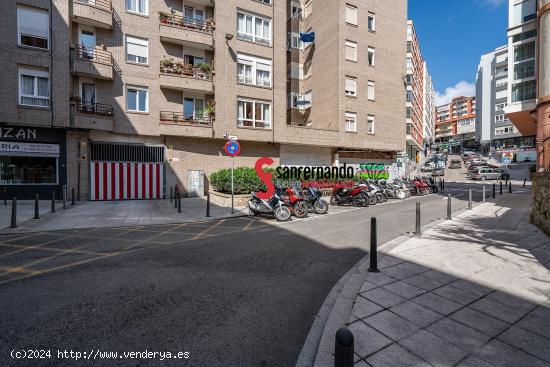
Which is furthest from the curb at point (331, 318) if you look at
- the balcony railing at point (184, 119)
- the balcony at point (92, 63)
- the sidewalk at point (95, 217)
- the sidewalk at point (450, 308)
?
the balcony at point (92, 63)

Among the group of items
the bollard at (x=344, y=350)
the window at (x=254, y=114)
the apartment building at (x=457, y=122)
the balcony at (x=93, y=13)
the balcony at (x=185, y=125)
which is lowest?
the bollard at (x=344, y=350)

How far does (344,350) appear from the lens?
5.59 feet

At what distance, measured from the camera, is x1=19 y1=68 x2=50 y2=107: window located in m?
14.7

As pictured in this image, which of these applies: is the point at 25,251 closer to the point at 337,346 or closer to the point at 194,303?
the point at 194,303

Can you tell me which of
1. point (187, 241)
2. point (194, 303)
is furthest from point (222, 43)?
point (194, 303)

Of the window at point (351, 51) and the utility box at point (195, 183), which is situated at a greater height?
the window at point (351, 51)

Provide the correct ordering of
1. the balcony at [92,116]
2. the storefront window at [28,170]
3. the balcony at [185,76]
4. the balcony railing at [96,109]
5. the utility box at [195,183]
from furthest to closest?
the utility box at [195,183] → the balcony at [185,76] → the balcony railing at [96,109] → the balcony at [92,116] → the storefront window at [28,170]

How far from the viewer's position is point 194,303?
3.79 meters

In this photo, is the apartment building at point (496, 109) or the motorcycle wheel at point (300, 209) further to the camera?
the apartment building at point (496, 109)

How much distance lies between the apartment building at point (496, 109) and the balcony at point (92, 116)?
63.5 metres

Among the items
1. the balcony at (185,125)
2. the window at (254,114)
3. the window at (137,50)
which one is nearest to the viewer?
the window at (137,50)

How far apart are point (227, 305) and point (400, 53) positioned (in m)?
28.6

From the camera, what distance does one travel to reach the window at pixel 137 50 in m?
17.1

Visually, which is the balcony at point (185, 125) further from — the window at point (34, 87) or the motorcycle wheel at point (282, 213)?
the motorcycle wheel at point (282, 213)
